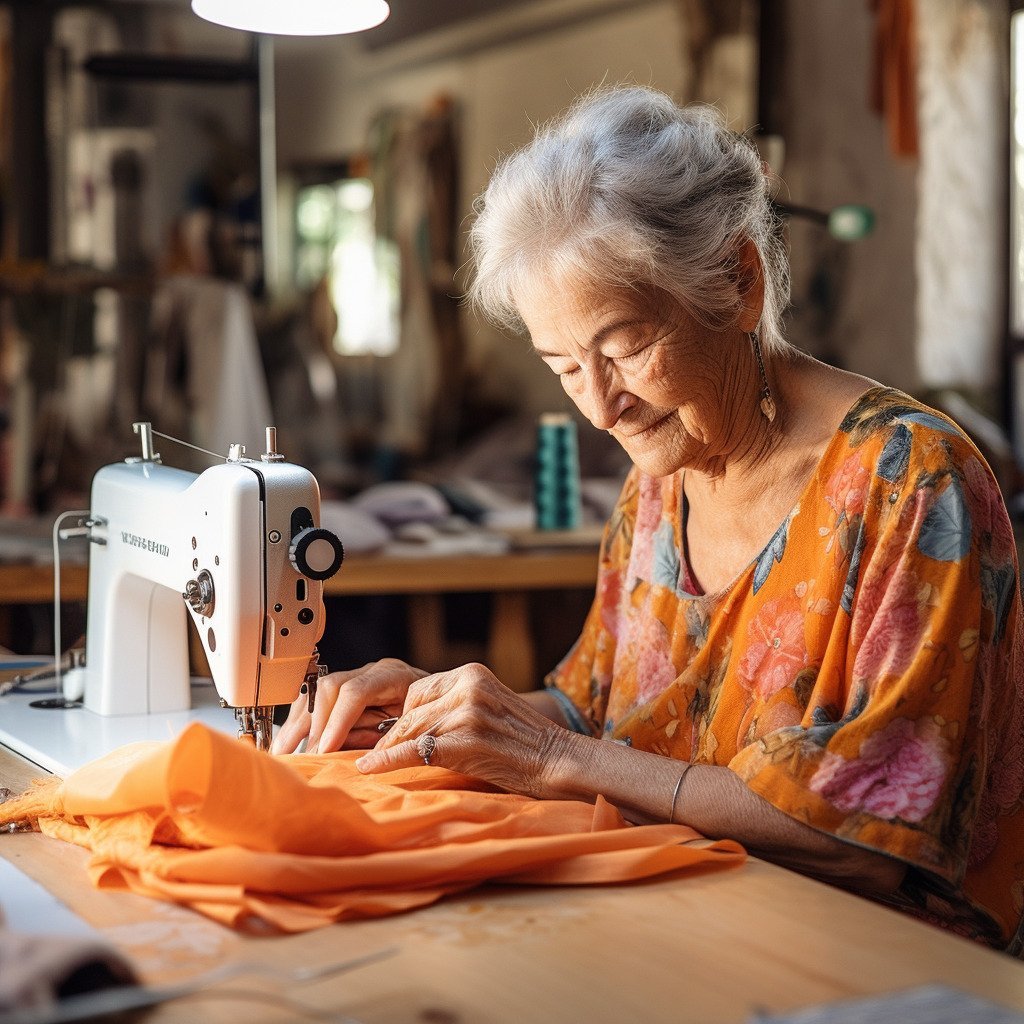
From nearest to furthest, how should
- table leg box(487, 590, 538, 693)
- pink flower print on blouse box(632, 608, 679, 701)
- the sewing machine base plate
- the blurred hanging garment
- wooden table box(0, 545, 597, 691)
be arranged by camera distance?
the sewing machine base plate < pink flower print on blouse box(632, 608, 679, 701) < wooden table box(0, 545, 597, 691) < table leg box(487, 590, 538, 693) < the blurred hanging garment

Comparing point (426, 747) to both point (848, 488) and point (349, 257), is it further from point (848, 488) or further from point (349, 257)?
point (349, 257)

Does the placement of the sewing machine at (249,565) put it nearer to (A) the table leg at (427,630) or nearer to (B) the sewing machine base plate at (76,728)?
(B) the sewing machine base plate at (76,728)

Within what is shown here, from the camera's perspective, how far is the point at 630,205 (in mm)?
1510

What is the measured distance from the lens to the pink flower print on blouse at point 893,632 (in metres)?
1.35

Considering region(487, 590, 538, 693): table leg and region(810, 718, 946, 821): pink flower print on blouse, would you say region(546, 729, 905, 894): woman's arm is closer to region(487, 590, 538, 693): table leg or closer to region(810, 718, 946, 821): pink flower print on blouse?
region(810, 718, 946, 821): pink flower print on blouse

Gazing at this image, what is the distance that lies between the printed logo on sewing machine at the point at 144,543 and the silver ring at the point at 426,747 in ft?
1.42

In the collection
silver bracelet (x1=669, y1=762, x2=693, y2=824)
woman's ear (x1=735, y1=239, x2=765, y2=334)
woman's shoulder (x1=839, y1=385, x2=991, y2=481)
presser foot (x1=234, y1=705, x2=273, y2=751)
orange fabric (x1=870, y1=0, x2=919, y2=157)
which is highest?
orange fabric (x1=870, y1=0, x2=919, y2=157)

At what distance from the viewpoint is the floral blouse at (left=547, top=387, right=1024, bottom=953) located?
4.27ft

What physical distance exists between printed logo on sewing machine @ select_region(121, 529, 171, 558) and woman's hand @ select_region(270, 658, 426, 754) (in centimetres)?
23

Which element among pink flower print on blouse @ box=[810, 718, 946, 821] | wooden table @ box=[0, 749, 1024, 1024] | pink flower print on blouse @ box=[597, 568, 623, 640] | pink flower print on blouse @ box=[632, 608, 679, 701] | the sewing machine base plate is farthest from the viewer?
pink flower print on blouse @ box=[597, 568, 623, 640]

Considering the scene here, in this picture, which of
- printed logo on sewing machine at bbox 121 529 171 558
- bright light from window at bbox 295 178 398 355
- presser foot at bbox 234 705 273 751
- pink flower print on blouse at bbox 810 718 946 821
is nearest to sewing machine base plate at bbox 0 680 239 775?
presser foot at bbox 234 705 273 751

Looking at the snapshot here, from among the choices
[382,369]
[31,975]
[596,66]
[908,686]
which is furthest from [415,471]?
[31,975]

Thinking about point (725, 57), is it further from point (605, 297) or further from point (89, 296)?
point (605, 297)

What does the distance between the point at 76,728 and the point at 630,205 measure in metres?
0.93
